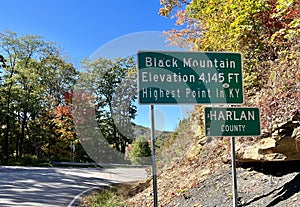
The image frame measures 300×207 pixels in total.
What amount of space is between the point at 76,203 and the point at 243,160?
19.1 feet

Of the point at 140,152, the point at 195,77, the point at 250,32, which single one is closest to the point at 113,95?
the point at 140,152

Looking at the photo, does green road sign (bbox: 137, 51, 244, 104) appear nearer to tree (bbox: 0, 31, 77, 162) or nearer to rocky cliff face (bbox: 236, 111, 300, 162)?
rocky cliff face (bbox: 236, 111, 300, 162)

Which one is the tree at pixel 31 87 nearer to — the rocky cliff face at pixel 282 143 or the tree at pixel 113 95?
the tree at pixel 113 95

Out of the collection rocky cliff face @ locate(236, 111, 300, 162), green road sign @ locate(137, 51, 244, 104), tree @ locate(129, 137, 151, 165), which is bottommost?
tree @ locate(129, 137, 151, 165)

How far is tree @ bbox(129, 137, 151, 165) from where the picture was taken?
1950cm

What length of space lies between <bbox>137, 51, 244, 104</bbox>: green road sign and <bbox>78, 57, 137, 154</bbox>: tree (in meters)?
13.0

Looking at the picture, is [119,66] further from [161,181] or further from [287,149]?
[287,149]

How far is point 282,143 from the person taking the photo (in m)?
4.62

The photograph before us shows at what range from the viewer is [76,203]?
30.5 ft

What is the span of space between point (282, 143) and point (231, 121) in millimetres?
1776

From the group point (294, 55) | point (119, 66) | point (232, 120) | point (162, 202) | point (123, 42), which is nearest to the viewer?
point (232, 120)

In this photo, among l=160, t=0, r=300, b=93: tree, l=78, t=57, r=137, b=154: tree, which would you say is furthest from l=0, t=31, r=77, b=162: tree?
l=160, t=0, r=300, b=93: tree

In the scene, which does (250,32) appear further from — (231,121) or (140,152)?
(140,152)

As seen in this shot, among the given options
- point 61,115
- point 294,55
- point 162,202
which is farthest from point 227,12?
point 61,115
